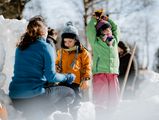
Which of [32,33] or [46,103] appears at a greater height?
[32,33]

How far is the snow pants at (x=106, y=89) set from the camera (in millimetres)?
7398

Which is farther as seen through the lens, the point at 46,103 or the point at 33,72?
the point at 46,103

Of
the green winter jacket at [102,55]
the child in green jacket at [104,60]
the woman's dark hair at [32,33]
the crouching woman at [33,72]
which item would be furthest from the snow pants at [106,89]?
the woman's dark hair at [32,33]

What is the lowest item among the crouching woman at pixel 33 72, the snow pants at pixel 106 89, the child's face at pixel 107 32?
the snow pants at pixel 106 89

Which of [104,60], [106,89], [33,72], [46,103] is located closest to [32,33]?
[33,72]

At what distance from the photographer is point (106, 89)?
292 inches

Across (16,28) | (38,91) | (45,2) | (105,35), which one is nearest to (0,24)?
(16,28)

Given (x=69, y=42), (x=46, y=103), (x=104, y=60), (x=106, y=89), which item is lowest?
(x=106, y=89)

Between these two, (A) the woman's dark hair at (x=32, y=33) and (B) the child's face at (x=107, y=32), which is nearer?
(A) the woman's dark hair at (x=32, y=33)

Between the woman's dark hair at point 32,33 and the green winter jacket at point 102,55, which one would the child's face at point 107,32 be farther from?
the woman's dark hair at point 32,33

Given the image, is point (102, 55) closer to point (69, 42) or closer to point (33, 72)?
point (69, 42)

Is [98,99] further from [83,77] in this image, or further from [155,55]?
[155,55]

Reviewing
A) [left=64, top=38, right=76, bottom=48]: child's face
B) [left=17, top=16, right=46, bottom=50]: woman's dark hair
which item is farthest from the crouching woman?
[left=64, top=38, right=76, bottom=48]: child's face

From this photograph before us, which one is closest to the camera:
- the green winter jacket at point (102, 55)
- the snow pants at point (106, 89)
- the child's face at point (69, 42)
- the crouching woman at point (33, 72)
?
the crouching woman at point (33, 72)
